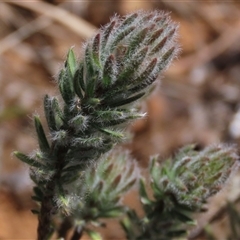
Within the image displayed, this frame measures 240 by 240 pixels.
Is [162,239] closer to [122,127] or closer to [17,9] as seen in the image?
[122,127]

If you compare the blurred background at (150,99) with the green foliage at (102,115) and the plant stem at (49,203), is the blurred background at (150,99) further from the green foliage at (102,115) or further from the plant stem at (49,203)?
the plant stem at (49,203)

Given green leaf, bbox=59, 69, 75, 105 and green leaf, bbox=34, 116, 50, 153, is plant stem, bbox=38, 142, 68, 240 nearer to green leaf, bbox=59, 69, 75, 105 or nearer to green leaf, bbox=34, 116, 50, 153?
green leaf, bbox=34, 116, 50, 153

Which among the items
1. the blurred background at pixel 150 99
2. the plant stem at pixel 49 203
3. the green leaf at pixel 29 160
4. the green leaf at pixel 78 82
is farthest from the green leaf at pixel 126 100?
the blurred background at pixel 150 99

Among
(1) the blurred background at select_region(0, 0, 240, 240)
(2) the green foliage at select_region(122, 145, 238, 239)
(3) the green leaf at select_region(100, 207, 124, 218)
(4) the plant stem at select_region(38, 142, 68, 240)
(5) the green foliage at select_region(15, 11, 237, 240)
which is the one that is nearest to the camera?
(5) the green foliage at select_region(15, 11, 237, 240)

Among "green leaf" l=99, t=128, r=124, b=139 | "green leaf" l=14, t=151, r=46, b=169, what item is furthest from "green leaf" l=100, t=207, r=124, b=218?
"green leaf" l=99, t=128, r=124, b=139

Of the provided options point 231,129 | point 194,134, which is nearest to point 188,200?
point 231,129

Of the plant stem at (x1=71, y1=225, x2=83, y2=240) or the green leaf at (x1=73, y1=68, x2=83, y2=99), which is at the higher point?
the green leaf at (x1=73, y1=68, x2=83, y2=99)

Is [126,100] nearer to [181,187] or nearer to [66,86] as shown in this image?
[66,86]

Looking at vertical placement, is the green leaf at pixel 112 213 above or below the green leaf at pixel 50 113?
below
